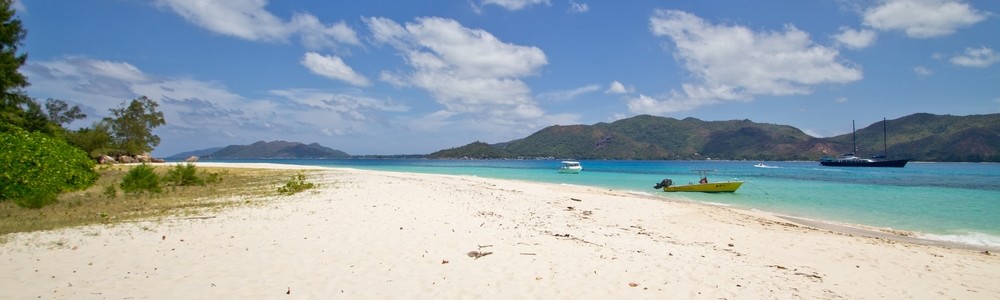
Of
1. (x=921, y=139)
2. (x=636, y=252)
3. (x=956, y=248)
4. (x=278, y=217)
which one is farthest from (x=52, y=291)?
(x=921, y=139)

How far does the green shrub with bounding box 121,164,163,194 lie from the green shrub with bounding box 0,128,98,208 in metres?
1.61

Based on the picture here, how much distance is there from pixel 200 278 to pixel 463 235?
506 cm

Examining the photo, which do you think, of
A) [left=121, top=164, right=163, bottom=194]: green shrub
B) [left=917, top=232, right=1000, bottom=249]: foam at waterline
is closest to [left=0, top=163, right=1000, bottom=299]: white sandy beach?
[left=917, top=232, right=1000, bottom=249]: foam at waterline

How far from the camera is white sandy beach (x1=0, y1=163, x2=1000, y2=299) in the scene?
608 cm

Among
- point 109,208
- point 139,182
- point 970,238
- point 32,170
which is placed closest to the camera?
point 109,208

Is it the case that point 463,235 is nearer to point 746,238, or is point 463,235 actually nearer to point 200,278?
point 200,278

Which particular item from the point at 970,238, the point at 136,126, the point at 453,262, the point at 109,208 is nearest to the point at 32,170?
the point at 109,208

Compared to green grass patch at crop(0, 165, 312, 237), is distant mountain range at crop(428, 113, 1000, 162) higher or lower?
higher

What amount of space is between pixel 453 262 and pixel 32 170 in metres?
16.3

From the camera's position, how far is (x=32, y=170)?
14.4 m

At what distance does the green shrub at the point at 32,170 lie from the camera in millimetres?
13766

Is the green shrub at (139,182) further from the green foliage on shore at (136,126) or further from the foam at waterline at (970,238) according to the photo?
the green foliage on shore at (136,126)

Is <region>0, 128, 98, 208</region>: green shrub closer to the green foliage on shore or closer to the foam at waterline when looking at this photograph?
the foam at waterline

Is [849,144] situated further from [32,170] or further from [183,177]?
[32,170]
